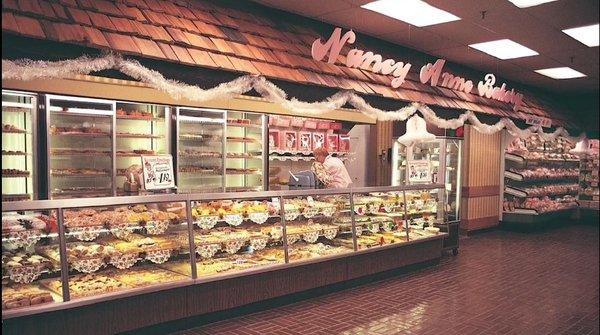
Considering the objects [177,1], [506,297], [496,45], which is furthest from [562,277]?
[177,1]

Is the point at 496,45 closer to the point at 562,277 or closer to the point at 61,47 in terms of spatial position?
the point at 562,277

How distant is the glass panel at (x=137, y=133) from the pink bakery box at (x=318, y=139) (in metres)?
3.58

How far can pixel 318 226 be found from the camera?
6.61 m

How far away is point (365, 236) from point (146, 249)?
3.71 metres

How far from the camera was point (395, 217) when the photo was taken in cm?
790

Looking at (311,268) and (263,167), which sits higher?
(263,167)

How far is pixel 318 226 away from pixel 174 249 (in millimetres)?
2302

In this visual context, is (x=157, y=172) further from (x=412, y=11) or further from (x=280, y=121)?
(x=280, y=121)

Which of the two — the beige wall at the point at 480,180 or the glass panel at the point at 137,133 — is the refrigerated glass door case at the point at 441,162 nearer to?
the beige wall at the point at 480,180

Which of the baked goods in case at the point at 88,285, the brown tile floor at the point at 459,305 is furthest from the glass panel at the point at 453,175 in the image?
the baked goods in case at the point at 88,285

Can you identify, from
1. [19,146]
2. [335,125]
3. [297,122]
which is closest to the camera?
[19,146]

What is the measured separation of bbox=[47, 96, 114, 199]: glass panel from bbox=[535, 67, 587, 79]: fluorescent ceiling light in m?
10.0

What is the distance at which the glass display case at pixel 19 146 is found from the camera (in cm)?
682

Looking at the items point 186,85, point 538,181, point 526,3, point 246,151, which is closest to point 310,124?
point 246,151
